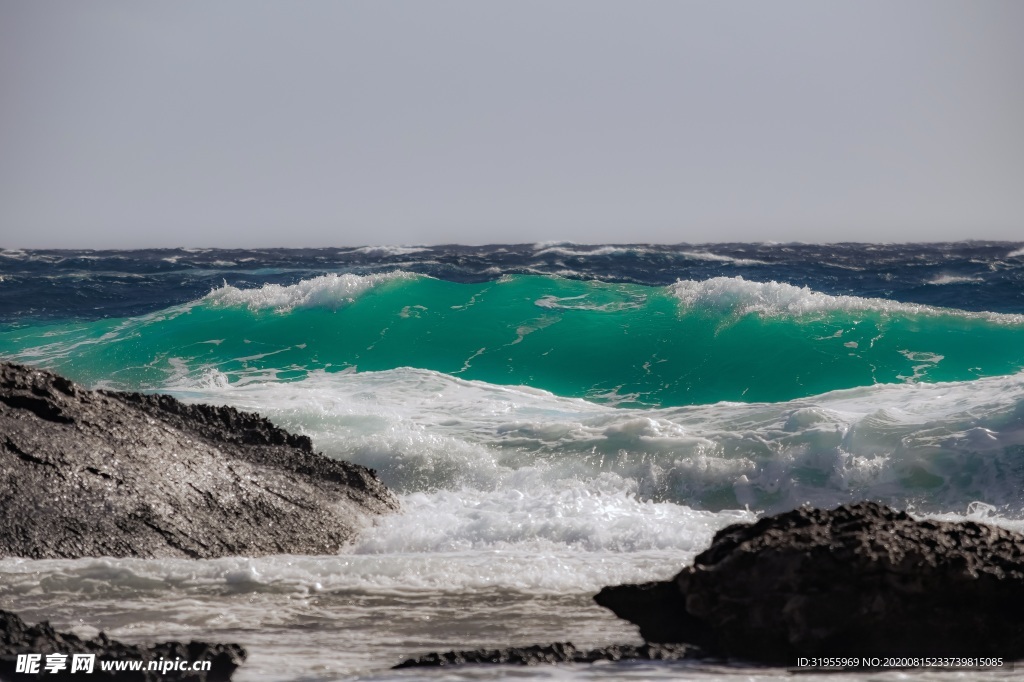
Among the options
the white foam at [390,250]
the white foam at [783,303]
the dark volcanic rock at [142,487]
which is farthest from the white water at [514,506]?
the white foam at [390,250]

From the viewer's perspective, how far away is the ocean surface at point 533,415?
16.1 feet

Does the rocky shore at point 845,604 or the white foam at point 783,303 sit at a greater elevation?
the white foam at point 783,303

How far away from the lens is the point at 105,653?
12.9ft

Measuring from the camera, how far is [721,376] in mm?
16047

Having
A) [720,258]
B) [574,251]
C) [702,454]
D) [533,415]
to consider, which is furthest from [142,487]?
[574,251]

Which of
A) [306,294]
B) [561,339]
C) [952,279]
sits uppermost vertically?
[952,279]

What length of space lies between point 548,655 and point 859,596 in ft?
4.25

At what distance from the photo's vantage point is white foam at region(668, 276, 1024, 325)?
18031 millimetres

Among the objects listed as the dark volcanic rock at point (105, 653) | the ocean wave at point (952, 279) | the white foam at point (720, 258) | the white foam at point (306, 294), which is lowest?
the dark volcanic rock at point (105, 653)

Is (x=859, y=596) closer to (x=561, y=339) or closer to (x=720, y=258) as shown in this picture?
(x=561, y=339)

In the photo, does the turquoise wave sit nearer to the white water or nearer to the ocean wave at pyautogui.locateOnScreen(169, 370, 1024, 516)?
the white water

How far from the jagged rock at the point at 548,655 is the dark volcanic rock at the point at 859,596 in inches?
6.6

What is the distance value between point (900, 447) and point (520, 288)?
13550 mm

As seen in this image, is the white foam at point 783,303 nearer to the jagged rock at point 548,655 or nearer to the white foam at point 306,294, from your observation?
the white foam at point 306,294
